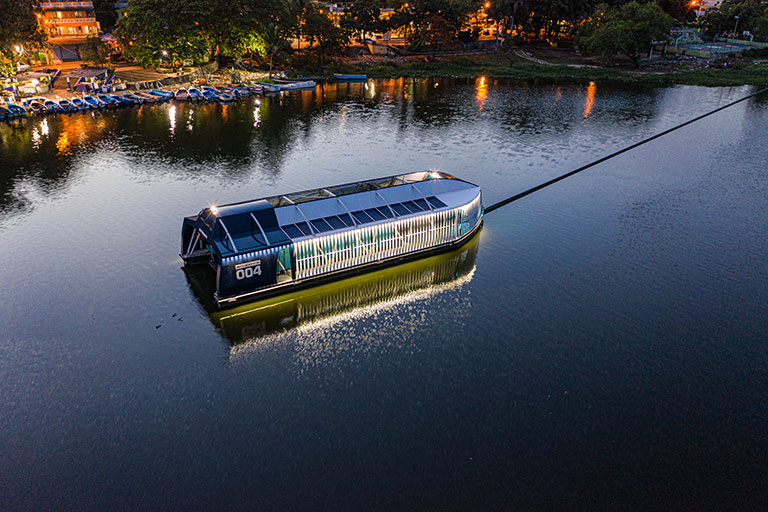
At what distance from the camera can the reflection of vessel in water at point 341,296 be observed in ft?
94.9

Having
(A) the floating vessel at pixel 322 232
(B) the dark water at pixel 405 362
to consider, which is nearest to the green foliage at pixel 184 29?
(B) the dark water at pixel 405 362

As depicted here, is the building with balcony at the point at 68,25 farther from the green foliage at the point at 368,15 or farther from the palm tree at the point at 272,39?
the green foliage at the point at 368,15

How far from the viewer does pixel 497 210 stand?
4609cm

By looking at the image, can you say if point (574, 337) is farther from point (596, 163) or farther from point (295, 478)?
point (596, 163)

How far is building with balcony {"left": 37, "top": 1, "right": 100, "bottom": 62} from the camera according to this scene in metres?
140

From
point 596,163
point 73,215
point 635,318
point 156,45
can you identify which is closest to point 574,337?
point 635,318

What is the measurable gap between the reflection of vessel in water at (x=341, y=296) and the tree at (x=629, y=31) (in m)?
134

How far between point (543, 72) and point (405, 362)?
457ft

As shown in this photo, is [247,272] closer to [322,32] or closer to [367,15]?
[322,32]

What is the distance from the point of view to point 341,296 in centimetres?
3180

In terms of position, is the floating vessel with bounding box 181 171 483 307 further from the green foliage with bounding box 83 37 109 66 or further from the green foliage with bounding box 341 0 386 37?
the green foliage with bounding box 341 0 386 37

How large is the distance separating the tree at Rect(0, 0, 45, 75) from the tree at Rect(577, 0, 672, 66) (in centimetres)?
14187

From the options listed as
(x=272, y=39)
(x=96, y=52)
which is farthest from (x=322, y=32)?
(x=96, y=52)

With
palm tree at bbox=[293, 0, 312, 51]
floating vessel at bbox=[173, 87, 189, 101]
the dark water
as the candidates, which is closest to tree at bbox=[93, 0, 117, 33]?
palm tree at bbox=[293, 0, 312, 51]
